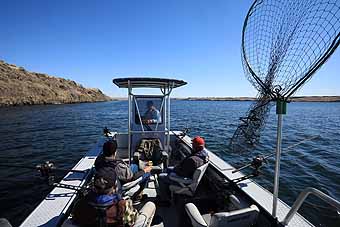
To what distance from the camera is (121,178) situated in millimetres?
3557

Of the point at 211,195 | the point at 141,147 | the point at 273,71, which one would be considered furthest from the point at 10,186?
the point at 273,71

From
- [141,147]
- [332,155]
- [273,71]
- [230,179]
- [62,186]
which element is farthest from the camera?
[332,155]

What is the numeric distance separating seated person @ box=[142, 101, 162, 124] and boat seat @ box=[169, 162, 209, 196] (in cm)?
312

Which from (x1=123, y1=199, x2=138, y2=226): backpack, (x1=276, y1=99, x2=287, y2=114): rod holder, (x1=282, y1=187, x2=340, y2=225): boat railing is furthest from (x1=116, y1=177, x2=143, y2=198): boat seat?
(x1=276, y1=99, x2=287, y2=114): rod holder

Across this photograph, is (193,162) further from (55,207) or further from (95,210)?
(55,207)

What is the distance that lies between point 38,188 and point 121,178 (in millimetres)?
5529

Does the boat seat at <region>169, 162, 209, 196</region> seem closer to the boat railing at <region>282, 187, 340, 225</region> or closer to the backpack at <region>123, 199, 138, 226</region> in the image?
the backpack at <region>123, 199, 138, 226</region>

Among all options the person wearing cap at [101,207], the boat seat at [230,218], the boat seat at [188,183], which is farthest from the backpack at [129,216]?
the boat seat at [188,183]

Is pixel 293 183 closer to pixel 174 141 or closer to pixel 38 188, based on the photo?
pixel 174 141

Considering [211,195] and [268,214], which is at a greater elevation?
[268,214]

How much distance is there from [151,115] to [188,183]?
3.44 m

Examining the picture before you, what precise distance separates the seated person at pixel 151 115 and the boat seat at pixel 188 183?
123 inches

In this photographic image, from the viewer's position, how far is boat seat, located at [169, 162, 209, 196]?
355 cm

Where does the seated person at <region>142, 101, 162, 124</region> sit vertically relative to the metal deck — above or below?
above
